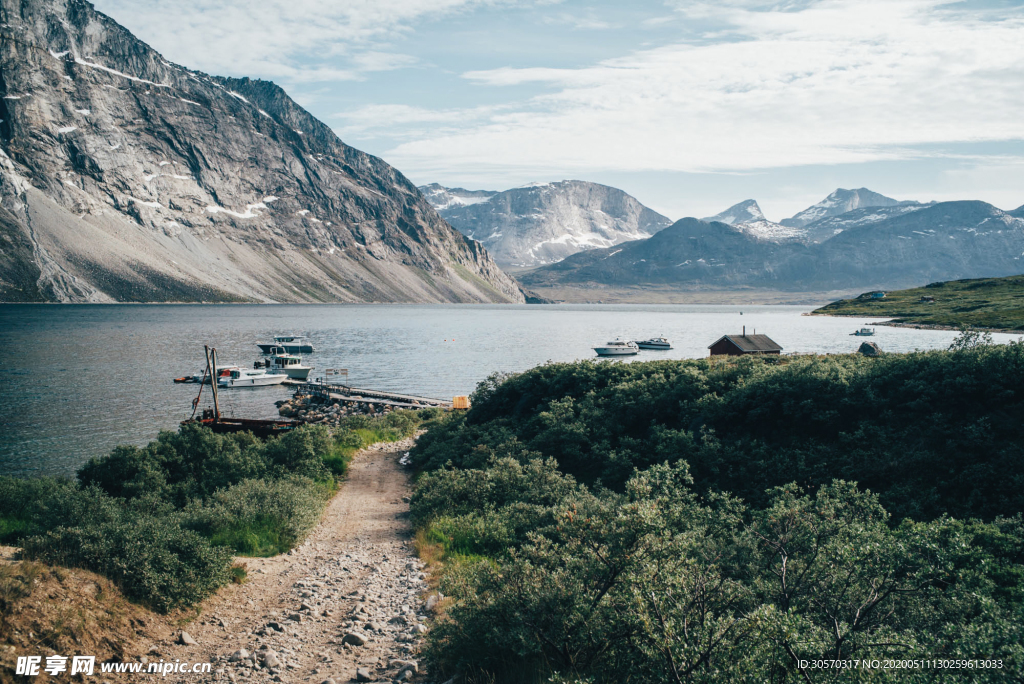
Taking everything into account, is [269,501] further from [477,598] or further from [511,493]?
[477,598]

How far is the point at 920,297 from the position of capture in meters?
198

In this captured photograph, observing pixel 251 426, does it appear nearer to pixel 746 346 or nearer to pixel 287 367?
pixel 746 346

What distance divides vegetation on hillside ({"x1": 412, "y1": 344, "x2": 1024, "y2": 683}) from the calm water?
29397 mm

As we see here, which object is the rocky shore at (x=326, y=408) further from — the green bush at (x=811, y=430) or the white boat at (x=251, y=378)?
the green bush at (x=811, y=430)

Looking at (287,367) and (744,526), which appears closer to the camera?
(744,526)

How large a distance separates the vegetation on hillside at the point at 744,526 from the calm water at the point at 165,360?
96.4 ft

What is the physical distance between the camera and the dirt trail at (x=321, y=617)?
35.6 ft

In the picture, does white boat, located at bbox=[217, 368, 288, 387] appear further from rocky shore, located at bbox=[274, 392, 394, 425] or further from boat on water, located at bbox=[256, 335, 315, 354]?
boat on water, located at bbox=[256, 335, 315, 354]

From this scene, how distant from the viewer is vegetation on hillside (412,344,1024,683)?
25.0 ft

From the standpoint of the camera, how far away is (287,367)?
7850 centimetres

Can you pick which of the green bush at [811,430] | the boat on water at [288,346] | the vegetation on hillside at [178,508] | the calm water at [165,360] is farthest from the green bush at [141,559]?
the boat on water at [288,346]

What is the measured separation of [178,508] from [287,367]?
6021cm

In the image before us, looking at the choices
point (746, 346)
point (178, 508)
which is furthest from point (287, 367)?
point (178, 508)

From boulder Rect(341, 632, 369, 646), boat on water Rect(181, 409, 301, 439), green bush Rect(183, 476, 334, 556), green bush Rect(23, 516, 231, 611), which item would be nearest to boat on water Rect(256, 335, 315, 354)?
boat on water Rect(181, 409, 301, 439)
